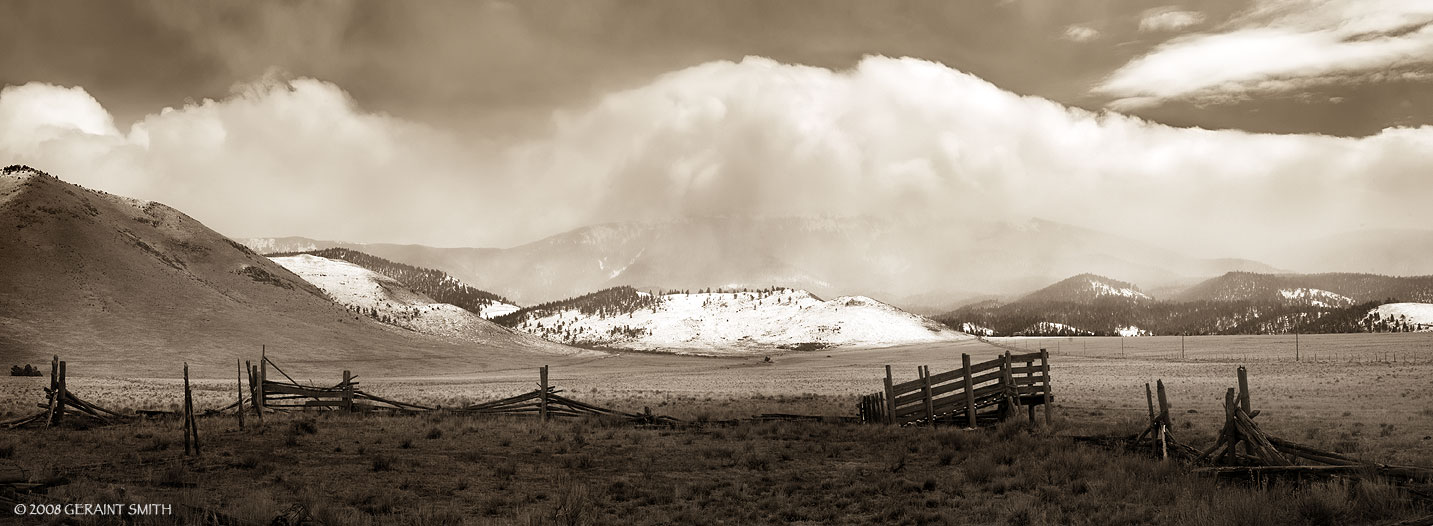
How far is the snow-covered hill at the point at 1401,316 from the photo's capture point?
174288 millimetres

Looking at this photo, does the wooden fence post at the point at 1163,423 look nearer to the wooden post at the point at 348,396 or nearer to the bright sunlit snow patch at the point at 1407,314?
the wooden post at the point at 348,396

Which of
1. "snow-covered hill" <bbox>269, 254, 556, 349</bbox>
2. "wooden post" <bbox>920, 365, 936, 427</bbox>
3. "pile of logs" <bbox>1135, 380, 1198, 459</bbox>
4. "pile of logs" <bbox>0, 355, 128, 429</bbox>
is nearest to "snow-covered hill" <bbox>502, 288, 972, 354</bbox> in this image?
"snow-covered hill" <bbox>269, 254, 556, 349</bbox>

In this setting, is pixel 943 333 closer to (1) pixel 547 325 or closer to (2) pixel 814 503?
(1) pixel 547 325

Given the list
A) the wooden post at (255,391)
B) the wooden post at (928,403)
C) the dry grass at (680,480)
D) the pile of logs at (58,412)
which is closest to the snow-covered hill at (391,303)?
the wooden post at (255,391)

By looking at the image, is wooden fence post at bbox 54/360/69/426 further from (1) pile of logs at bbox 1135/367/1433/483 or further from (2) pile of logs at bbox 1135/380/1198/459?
(1) pile of logs at bbox 1135/367/1433/483

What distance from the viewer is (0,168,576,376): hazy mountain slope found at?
7206cm

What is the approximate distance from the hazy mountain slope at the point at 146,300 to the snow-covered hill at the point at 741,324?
47.2 meters

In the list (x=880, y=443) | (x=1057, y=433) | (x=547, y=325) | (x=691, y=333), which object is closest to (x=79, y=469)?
(x=880, y=443)

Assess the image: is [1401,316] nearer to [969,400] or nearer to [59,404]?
[969,400]

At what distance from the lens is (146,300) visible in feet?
278

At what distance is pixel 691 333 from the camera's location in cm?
15850

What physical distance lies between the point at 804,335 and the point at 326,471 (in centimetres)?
13284

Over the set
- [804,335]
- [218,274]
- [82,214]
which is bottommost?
[804,335]

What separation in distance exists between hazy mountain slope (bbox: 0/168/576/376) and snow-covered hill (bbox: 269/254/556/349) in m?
15.3
